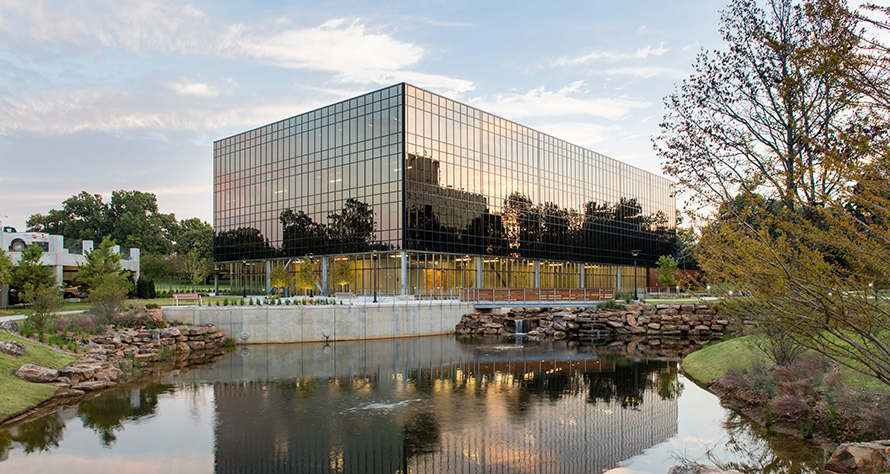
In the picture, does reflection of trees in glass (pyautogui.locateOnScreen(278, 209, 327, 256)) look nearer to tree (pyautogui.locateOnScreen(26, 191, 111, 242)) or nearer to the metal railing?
the metal railing

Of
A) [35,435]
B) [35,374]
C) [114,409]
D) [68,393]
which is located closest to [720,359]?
[114,409]

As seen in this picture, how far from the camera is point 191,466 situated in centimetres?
1273

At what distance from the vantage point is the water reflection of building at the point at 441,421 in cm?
1302

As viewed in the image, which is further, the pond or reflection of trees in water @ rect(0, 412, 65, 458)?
reflection of trees in water @ rect(0, 412, 65, 458)

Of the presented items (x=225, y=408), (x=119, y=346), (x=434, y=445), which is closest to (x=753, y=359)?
(x=434, y=445)

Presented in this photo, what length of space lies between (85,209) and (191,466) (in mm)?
121337

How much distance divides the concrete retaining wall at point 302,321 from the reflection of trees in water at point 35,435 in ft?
63.9

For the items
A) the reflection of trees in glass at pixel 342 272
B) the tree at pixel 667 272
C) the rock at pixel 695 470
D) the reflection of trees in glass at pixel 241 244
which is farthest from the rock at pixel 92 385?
the tree at pixel 667 272

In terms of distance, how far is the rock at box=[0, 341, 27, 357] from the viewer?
20.7 metres

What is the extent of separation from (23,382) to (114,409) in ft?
12.3

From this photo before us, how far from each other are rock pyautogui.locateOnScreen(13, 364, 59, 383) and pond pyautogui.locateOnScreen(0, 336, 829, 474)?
8.29ft

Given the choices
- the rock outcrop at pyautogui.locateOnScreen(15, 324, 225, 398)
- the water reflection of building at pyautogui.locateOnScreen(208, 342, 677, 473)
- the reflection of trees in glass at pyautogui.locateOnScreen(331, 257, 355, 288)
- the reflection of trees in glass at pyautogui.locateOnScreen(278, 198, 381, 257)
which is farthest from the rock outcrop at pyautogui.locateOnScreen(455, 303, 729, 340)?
the rock outcrop at pyautogui.locateOnScreen(15, 324, 225, 398)

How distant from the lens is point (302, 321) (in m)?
37.2

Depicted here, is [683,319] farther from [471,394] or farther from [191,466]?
[191,466]
